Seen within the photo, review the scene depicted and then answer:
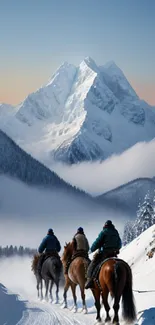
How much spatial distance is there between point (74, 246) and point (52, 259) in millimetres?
5151

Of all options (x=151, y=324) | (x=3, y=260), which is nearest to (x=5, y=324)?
(x=151, y=324)

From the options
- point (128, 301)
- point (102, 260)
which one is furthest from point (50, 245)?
point (128, 301)

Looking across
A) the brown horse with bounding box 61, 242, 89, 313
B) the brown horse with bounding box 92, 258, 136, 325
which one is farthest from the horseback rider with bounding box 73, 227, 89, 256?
the brown horse with bounding box 92, 258, 136, 325

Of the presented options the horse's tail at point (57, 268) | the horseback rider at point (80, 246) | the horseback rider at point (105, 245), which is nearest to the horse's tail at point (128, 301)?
the horseback rider at point (105, 245)

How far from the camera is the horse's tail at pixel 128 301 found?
15523 mm

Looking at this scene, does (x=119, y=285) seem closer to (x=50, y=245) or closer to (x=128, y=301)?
(x=128, y=301)

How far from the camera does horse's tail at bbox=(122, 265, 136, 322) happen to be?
15523mm

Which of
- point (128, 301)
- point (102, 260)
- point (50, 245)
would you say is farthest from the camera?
point (50, 245)

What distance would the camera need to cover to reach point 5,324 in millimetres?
17188

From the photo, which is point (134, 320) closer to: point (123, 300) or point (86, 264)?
point (123, 300)

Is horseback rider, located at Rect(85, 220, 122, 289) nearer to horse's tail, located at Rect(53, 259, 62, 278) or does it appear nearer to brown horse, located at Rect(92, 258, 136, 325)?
brown horse, located at Rect(92, 258, 136, 325)

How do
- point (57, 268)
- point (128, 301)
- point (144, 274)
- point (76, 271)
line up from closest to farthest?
point (128, 301) → point (76, 271) → point (57, 268) → point (144, 274)

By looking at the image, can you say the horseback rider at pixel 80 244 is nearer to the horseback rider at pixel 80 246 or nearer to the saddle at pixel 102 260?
the horseback rider at pixel 80 246

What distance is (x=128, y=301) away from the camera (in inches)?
616
